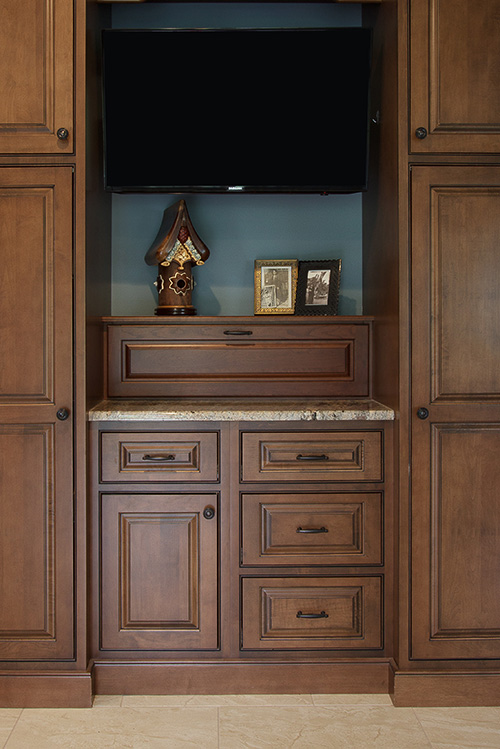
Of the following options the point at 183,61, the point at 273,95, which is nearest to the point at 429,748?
the point at 273,95

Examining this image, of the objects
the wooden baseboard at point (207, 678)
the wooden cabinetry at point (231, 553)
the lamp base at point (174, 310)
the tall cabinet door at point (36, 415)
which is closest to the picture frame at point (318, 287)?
the lamp base at point (174, 310)

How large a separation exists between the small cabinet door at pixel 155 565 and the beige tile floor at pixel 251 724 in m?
0.23

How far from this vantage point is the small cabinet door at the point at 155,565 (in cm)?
230

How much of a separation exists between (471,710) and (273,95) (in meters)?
2.25

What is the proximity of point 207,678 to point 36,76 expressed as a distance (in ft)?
6.90

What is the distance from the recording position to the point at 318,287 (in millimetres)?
2699

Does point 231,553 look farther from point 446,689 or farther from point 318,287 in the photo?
point 318,287

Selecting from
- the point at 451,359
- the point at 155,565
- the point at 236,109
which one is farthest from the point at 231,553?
the point at 236,109

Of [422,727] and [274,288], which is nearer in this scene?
[422,727]

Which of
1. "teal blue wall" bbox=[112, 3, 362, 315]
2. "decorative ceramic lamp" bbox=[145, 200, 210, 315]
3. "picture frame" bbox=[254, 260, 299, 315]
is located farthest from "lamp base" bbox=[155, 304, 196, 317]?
"picture frame" bbox=[254, 260, 299, 315]

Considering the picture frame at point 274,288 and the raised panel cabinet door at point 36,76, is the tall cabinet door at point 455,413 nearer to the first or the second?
the picture frame at point 274,288

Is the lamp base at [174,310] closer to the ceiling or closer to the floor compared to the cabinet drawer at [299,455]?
closer to the ceiling

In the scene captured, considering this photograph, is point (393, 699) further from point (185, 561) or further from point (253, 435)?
point (253, 435)

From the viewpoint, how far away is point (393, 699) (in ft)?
7.44
